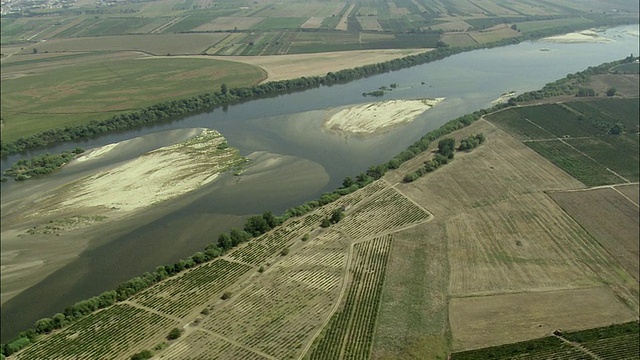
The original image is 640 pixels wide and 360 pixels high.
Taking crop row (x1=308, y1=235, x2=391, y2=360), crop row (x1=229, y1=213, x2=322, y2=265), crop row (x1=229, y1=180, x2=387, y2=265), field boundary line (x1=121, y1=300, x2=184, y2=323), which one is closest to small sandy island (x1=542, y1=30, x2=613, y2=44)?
crop row (x1=229, y1=180, x2=387, y2=265)

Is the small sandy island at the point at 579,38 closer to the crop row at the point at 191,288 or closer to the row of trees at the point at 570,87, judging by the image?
the row of trees at the point at 570,87

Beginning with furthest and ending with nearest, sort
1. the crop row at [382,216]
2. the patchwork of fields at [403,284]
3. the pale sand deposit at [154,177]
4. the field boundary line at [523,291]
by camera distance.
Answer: the pale sand deposit at [154,177] < the crop row at [382,216] < the field boundary line at [523,291] < the patchwork of fields at [403,284]

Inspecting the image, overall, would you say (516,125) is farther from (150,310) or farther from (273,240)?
(150,310)

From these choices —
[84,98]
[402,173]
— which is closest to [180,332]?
[402,173]

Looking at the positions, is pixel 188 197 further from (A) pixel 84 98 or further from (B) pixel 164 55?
(B) pixel 164 55

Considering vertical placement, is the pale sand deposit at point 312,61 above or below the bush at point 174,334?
above

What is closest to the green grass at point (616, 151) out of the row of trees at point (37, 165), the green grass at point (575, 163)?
the green grass at point (575, 163)
